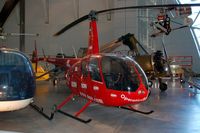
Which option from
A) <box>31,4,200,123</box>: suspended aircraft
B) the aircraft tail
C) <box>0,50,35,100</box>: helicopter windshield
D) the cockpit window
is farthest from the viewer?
the aircraft tail

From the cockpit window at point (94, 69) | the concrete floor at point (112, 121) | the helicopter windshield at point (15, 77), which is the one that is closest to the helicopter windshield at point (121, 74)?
the cockpit window at point (94, 69)

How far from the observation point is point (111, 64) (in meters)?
5.63

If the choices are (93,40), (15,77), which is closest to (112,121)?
(15,77)

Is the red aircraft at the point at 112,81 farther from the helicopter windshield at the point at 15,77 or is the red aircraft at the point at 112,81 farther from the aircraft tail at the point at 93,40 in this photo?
the helicopter windshield at the point at 15,77

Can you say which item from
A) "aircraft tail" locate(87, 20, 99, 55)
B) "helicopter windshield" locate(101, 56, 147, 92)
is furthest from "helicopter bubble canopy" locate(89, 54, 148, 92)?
"aircraft tail" locate(87, 20, 99, 55)

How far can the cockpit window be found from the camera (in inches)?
220

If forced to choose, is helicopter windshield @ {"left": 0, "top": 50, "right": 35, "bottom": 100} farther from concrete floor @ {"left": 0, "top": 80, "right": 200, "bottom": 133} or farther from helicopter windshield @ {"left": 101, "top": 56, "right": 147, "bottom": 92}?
helicopter windshield @ {"left": 101, "top": 56, "right": 147, "bottom": 92}

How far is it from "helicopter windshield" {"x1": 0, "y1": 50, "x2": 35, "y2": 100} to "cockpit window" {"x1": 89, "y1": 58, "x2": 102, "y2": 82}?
126 centimetres

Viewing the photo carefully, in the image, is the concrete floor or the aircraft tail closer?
the concrete floor

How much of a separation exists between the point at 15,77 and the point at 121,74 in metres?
2.03

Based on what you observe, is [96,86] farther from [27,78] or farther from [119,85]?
[27,78]

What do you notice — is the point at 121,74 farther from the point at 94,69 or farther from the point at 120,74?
the point at 94,69

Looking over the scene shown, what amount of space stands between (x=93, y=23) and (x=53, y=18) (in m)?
15.6

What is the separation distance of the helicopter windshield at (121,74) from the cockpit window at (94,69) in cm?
14
